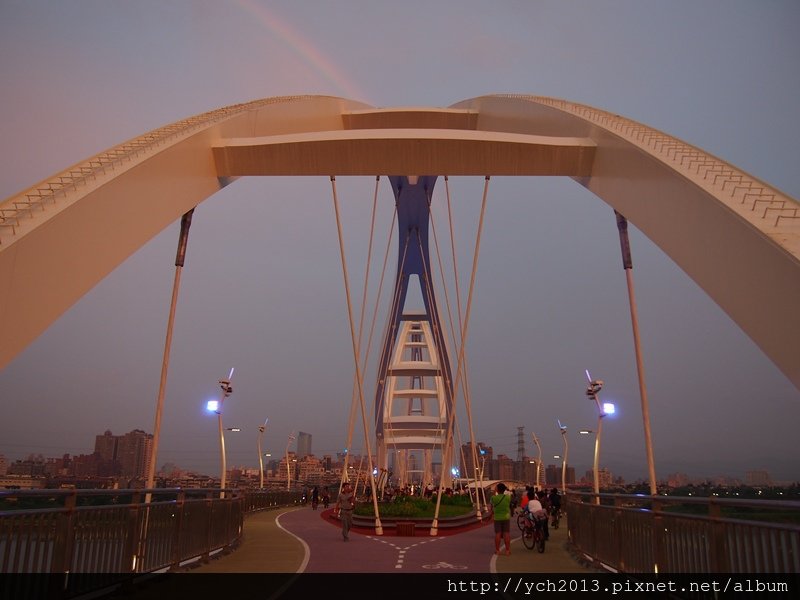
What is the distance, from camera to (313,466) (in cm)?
15825

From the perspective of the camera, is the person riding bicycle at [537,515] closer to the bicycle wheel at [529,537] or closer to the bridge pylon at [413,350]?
the bicycle wheel at [529,537]

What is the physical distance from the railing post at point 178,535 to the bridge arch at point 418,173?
284cm

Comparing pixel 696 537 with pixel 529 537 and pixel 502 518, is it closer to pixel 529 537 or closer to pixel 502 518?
pixel 502 518

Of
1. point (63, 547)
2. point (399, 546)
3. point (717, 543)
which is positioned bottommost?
point (399, 546)

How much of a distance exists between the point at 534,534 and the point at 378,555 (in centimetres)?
306

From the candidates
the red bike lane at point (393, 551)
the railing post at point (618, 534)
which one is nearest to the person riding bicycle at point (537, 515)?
the red bike lane at point (393, 551)

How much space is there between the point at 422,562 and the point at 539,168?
27.5 ft

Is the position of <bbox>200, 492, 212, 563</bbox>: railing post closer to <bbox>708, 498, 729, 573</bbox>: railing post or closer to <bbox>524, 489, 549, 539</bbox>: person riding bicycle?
<bbox>524, 489, 549, 539</bbox>: person riding bicycle

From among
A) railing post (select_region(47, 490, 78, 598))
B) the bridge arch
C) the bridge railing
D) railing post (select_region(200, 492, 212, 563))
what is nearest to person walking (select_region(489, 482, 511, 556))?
the bridge railing

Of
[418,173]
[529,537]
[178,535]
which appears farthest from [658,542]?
[418,173]

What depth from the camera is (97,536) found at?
665 centimetres

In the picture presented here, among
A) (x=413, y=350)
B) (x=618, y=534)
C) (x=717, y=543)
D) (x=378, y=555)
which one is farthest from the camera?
(x=413, y=350)

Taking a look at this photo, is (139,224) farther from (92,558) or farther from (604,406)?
(604,406)

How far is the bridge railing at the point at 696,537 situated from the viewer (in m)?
4.71
